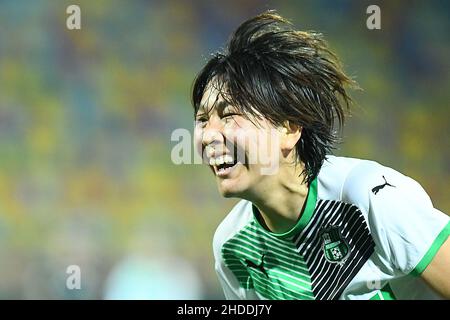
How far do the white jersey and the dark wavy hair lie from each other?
→ 0.24ft

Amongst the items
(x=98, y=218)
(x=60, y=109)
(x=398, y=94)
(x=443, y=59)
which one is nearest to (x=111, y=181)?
(x=98, y=218)

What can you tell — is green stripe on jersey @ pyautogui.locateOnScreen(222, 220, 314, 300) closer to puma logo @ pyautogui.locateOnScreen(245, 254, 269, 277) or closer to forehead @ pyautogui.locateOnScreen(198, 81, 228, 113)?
puma logo @ pyautogui.locateOnScreen(245, 254, 269, 277)

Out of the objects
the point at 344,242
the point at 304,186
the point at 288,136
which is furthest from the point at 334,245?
the point at 288,136

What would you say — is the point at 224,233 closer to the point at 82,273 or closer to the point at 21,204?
the point at 82,273

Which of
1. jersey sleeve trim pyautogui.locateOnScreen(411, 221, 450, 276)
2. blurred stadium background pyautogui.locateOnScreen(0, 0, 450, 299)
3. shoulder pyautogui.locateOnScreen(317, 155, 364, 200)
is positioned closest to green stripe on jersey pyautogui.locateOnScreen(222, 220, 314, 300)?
Answer: shoulder pyautogui.locateOnScreen(317, 155, 364, 200)

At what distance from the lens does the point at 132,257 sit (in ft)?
10.1

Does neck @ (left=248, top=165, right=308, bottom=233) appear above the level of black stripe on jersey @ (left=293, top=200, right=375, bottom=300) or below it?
above

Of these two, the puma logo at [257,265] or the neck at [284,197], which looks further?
the puma logo at [257,265]

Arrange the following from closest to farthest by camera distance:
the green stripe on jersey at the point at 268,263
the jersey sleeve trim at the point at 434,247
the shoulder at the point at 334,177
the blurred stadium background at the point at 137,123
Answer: the jersey sleeve trim at the point at 434,247 → the shoulder at the point at 334,177 → the green stripe on jersey at the point at 268,263 → the blurred stadium background at the point at 137,123

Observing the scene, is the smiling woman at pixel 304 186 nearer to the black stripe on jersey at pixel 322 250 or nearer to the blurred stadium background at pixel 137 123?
the black stripe on jersey at pixel 322 250

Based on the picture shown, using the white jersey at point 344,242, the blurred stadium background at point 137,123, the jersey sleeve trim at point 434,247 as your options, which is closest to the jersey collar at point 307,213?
the white jersey at point 344,242

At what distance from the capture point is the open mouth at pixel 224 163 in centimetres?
174

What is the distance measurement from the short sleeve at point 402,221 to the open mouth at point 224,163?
0.91ft

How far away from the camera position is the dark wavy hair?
1754 millimetres
